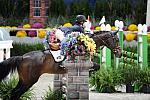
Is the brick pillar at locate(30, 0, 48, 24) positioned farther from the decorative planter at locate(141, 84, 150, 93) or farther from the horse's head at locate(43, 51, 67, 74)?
the horse's head at locate(43, 51, 67, 74)

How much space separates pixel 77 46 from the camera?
24.2ft

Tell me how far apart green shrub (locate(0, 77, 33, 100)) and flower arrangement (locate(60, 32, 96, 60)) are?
1489 mm

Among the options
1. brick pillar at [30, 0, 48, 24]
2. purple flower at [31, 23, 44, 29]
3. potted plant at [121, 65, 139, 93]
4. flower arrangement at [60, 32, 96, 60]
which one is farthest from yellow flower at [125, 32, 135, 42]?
flower arrangement at [60, 32, 96, 60]

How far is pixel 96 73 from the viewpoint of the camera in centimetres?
913

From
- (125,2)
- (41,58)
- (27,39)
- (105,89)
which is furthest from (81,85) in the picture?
(125,2)

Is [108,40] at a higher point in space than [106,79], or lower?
higher

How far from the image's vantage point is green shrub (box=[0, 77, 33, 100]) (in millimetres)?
8425

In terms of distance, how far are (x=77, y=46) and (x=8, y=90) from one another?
1843 millimetres

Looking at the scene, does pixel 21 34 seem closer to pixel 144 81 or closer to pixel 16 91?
pixel 144 81

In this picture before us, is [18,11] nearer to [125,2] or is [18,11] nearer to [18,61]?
[125,2]

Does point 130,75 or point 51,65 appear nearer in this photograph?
point 51,65

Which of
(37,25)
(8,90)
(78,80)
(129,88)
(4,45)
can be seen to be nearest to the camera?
(78,80)

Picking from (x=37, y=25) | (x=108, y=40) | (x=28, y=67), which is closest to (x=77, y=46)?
(x=28, y=67)

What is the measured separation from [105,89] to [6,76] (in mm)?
1920
